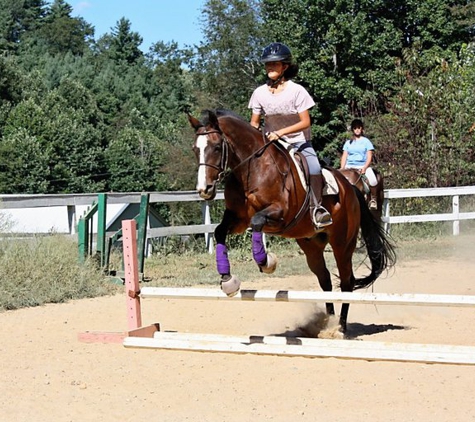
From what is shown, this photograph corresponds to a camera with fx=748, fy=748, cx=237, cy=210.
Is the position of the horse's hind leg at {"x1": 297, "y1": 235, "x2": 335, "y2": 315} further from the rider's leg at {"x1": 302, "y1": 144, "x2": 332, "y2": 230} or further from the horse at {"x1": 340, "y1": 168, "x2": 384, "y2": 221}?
the horse at {"x1": 340, "y1": 168, "x2": 384, "y2": 221}

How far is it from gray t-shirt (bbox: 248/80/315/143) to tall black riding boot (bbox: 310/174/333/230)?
2.09 feet

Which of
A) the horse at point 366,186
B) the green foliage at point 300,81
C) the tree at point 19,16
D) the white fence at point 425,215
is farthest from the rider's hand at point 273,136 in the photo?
the tree at point 19,16

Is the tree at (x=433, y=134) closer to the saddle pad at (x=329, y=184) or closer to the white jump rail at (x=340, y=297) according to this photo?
the saddle pad at (x=329, y=184)

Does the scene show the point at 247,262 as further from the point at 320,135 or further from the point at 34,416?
the point at 320,135

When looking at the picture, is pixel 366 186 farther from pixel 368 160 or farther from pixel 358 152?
pixel 358 152

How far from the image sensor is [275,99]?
723 centimetres

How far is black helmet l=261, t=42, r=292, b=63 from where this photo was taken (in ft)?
23.2

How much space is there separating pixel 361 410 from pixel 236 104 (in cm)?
4004

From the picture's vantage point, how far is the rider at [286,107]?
23.4ft

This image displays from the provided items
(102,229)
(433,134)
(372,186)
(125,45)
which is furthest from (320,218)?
(125,45)

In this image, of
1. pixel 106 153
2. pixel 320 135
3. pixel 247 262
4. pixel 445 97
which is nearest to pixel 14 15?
pixel 106 153

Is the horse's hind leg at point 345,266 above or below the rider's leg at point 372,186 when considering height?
below

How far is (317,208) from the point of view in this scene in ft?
24.1

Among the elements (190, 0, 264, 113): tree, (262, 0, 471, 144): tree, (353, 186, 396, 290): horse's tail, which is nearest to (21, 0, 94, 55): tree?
(190, 0, 264, 113): tree
